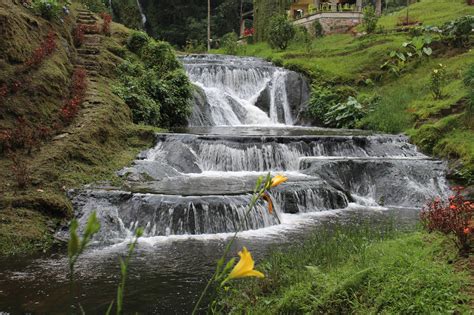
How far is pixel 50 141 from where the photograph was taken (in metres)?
9.02

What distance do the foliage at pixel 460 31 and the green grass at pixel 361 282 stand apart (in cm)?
1612

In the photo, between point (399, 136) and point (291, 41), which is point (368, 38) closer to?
point (291, 41)

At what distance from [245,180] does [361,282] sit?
19.5ft

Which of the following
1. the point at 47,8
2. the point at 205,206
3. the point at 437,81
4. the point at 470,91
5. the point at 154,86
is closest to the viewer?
the point at 205,206

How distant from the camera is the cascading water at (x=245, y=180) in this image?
7.59 m

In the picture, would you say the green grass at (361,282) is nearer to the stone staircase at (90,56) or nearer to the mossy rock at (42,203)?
the mossy rock at (42,203)

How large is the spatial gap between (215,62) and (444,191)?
1448 cm

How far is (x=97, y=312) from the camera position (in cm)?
449

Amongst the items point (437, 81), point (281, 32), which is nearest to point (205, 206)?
point (437, 81)

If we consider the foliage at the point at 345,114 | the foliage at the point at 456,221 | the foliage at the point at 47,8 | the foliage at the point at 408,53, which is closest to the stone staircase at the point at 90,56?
the foliage at the point at 47,8

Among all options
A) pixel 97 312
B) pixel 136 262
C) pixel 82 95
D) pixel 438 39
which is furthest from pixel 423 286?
pixel 438 39

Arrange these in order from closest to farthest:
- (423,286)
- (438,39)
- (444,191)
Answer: (423,286)
(444,191)
(438,39)

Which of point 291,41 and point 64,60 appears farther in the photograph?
point 291,41

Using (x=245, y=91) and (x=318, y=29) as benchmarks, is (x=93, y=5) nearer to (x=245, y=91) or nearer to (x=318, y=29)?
(x=245, y=91)
